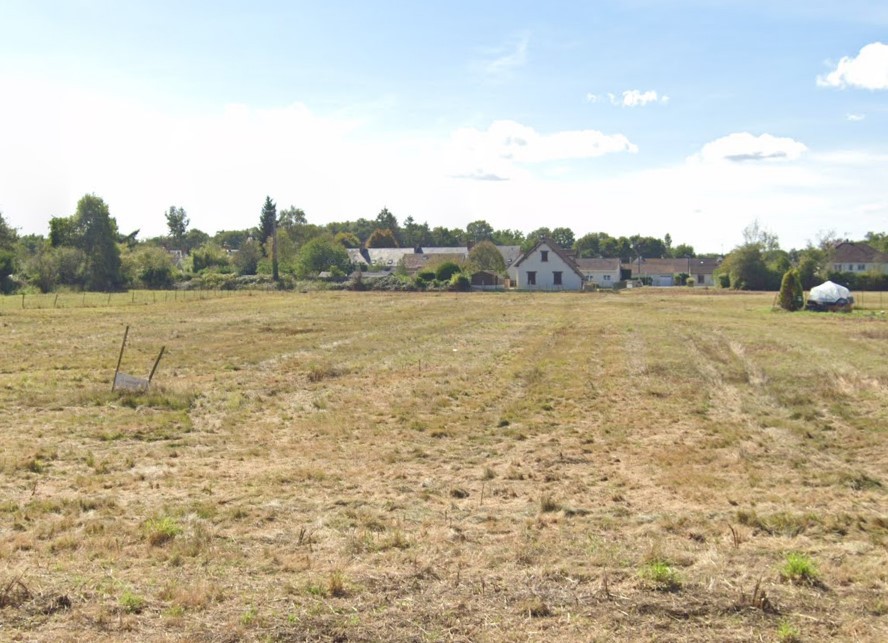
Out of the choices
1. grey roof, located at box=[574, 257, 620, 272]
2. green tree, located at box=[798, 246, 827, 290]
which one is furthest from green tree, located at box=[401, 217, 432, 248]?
green tree, located at box=[798, 246, 827, 290]

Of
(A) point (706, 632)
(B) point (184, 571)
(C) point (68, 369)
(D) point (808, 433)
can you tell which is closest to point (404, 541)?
(B) point (184, 571)

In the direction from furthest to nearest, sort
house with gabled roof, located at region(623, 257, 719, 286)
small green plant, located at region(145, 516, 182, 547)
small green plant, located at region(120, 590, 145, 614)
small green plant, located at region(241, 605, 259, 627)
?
house with gabled roof, located at region(623, 257, 719, 286) < small green plant, located at region(145, 516, 182, 547) < small green plant, located at region(120, 590, 145, 614) < small green plant, located at region(241, 605, 259, 627)

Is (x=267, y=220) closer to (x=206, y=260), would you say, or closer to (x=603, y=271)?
(x=206, y=260)

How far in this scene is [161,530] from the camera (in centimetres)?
797

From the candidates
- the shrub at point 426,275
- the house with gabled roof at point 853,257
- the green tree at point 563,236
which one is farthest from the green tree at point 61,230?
the green tree at point 563,236

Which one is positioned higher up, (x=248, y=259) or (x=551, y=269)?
(x=248, y=259)

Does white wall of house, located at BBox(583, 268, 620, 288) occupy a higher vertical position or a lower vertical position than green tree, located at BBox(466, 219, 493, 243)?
lower

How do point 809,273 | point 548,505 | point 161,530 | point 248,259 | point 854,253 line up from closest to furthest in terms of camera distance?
1. point 161,530
2. point 548,505
3. point 809,273
4. point 248,259
5. point 854,253

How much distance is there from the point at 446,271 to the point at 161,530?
7817 cm

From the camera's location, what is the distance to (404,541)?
307 inches

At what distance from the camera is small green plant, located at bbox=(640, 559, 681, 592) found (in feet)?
21.6

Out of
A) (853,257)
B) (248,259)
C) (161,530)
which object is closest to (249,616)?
(161,530)

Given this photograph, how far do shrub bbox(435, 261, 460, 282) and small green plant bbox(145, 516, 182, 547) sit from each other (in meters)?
76.6

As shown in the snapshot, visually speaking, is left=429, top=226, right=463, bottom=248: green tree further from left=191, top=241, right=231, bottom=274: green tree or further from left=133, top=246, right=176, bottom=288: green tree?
left=133, top=246, right=176, bottom=288: green tree
